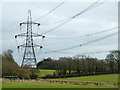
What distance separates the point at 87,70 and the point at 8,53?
37925 millimetres

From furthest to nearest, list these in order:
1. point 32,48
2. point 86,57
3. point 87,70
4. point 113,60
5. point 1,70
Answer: point 86,57, point 87,70, point 113,60, point 1,70, point 32,48

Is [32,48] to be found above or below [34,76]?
above

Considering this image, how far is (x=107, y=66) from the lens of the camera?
87812 mm

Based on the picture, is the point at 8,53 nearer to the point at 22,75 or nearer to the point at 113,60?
the point at 22,75

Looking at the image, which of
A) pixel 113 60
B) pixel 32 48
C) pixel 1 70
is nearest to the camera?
pixel 32 48

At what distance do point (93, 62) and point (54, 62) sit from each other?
14.8 meters

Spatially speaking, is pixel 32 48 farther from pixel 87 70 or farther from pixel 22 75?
pixel 87 70

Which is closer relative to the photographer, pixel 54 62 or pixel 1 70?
pixel 1 70

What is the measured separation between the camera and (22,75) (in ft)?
180

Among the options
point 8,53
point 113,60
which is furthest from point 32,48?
point 113,60

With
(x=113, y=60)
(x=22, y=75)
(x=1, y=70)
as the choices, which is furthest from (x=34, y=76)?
(x=113, y=60)

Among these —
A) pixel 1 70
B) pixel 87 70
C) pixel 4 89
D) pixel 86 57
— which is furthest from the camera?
pixel 86 57

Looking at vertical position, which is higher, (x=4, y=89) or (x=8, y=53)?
(x=8, y=53)

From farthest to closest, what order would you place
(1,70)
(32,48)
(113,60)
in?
(113,60) < (1,70) < (32,48)
